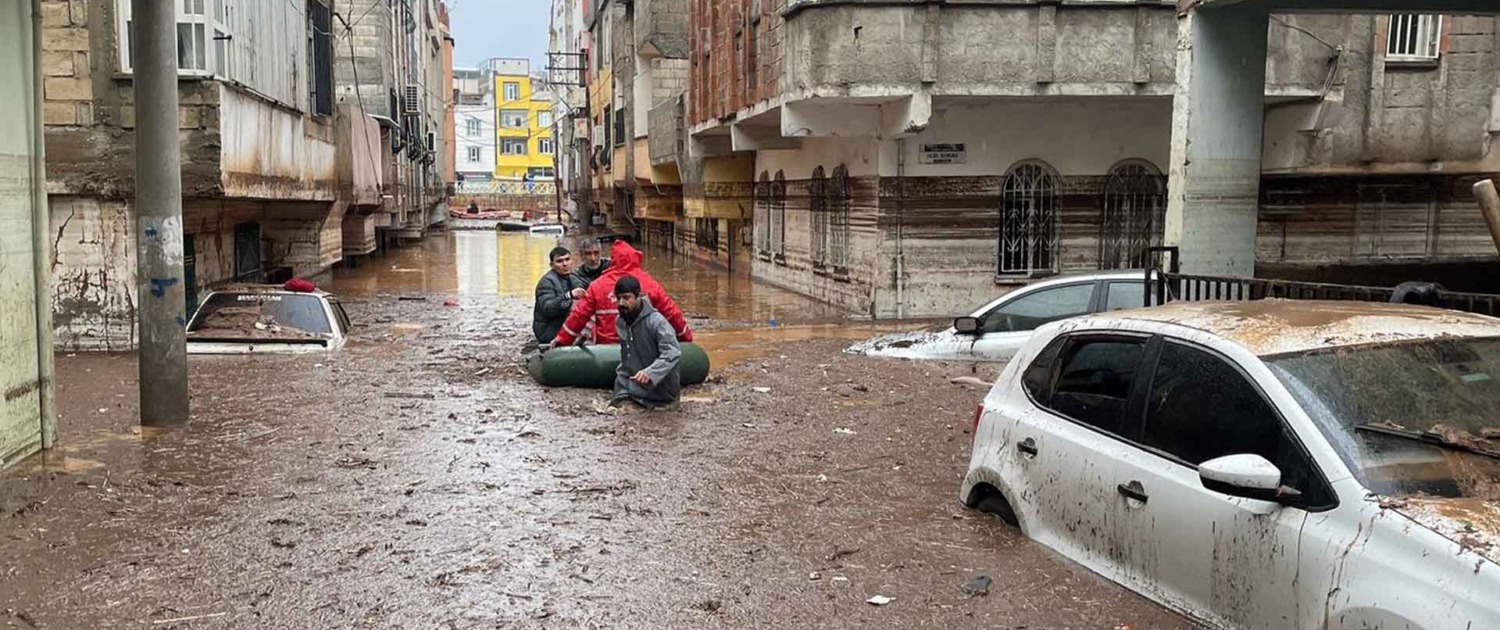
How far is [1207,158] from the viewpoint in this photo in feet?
32.4

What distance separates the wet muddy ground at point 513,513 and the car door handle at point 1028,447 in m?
0.44

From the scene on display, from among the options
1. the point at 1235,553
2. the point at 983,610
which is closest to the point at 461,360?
the point at 983,610

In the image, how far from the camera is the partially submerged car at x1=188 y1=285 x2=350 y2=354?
13.3m

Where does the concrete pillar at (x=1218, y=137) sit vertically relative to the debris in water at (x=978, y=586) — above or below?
above

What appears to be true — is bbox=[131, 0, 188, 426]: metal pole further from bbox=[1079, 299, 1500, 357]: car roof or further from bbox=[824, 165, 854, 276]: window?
bbox=[824, 165, 854, 276]: window

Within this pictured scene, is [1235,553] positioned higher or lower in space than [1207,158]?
lower

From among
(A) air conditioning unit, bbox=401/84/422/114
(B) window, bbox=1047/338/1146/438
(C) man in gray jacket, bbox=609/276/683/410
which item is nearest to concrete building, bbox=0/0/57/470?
(C) man in gray jacket, bbox=609/276/683/410

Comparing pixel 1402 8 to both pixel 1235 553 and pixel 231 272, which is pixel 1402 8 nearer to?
pixel 1235 553

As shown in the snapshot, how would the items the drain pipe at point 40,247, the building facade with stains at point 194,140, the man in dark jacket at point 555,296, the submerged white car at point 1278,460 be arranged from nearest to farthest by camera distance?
the submerged white car at point 1278,460
the drain pipe at point 40,247
the man in dark jacket at point 555,296
the building facade with stains at point 194,140

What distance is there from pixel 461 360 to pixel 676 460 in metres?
6.37

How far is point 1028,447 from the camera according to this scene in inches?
224

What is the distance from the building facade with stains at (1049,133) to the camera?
15812 millimetres

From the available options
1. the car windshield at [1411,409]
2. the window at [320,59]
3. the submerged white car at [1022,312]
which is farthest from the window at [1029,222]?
the car windshield at [1411,409]

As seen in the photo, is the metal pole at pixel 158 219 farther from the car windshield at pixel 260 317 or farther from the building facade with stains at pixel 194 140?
the car windshield at pixel 260 317
